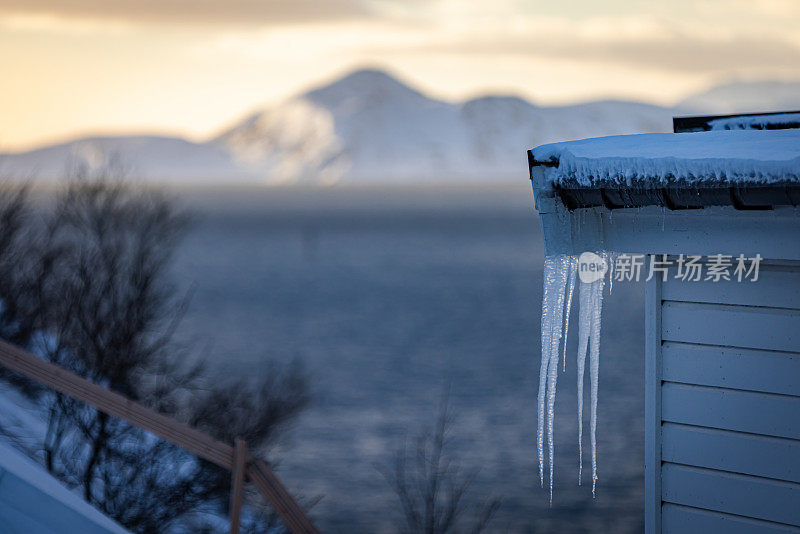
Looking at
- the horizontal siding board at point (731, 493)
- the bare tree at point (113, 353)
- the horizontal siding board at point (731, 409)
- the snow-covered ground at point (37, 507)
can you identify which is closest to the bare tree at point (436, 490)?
the bare tree at point (113, 353)

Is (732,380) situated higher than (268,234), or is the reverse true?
(268,234)

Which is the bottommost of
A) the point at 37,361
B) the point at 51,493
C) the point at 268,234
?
the point at 51,493

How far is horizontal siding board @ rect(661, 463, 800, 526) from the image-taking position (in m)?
3.60

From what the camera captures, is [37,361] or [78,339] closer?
[37,361]

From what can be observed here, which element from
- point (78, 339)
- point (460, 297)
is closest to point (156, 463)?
point (78, 339)

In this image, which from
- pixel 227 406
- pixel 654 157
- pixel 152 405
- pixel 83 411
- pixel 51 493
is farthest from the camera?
pixel 227 406

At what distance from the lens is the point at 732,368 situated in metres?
3.74

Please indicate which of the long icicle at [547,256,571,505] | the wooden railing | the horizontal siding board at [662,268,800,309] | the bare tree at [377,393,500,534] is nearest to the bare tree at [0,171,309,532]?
the bare tree at [377,393,500,534]

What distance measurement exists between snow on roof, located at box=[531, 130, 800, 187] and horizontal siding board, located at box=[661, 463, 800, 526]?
127 cm

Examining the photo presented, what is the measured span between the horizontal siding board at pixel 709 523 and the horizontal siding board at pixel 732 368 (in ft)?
1.83

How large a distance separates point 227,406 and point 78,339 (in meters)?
3.24

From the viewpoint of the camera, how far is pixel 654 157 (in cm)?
364

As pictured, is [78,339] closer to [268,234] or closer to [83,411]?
[83,411]

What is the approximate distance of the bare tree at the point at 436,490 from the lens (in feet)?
54.8
